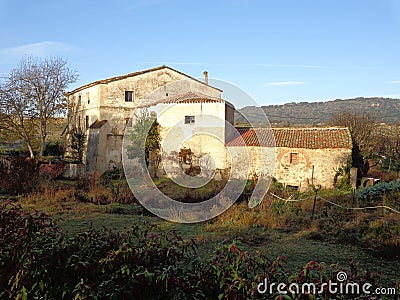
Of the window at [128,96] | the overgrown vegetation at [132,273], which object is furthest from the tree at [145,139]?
the overgrown vegetation at [132,273]

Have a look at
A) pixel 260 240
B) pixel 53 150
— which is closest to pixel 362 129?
pixel 260 240

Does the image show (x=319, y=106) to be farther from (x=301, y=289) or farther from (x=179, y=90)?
(x=301, y=289)

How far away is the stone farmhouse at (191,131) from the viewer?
727 inches

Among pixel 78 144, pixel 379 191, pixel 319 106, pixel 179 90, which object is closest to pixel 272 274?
pixel 379 191

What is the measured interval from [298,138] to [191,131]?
6041 millimetres

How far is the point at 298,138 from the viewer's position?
19.5 metres

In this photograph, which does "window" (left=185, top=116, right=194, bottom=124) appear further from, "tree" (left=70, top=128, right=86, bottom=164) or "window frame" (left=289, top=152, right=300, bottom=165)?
"tree" (left=70, top=128, right=86, bottom=164)

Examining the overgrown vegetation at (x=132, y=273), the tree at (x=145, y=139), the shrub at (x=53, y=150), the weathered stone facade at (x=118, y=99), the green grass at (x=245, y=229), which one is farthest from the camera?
the shrub at (x=53, y=150)

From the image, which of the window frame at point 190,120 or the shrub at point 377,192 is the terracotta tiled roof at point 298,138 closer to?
the window frame at point 190,120

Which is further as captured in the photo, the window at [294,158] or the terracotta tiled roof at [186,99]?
the terracotta tiled roof at [186,99]

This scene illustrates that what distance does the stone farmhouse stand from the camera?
18.5 m

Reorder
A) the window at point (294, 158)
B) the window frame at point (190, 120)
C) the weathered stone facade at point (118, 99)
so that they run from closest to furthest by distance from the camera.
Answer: the window at point (294, 158) → the window frame at point (190, 120) → the weathered stone facade at point (118, 99)

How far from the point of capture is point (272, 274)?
11.3 ft

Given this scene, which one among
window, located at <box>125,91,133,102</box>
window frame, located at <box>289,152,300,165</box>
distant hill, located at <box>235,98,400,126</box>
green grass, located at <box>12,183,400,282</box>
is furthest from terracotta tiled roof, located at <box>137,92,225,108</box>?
distant hill, located at <box>235,98,400,126</box>
